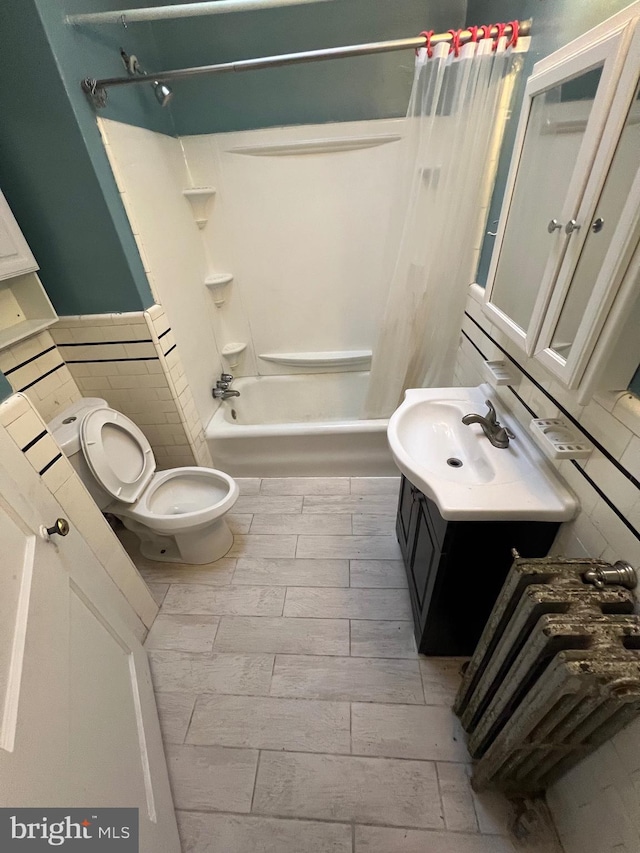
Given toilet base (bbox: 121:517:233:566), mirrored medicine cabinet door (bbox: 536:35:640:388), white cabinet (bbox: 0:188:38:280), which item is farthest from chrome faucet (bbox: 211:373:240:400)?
mirrored medicine cabinet door (bbox: 536:35:640:388)

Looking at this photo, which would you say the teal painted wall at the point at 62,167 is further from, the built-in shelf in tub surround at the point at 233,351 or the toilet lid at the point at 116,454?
the built-in shelf in tub surround at the point at 233,351

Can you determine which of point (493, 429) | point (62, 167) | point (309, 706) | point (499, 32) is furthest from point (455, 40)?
point (309, 706)

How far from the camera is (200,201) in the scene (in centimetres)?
206

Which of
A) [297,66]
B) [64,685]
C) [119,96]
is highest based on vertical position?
[297,66]

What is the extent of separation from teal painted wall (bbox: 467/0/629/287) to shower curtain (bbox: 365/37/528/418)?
0.16ft

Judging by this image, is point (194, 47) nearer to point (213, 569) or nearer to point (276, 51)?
point (276, 51)

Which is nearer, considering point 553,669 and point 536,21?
point 553,669

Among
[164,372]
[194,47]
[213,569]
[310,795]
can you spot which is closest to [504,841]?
[310,795]

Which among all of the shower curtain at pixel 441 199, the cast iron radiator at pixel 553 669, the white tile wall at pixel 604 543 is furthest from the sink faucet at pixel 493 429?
the shower curtain at pixel 441 199

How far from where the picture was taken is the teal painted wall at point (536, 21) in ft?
2.80

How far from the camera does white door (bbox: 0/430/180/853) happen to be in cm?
60

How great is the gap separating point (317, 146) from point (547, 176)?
1403mm

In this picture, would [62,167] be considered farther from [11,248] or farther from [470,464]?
[470,464]

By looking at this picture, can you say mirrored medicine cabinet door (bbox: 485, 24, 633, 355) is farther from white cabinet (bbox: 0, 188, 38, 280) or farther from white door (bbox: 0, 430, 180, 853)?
white cabinet (bbox: 0, 188, 38, 280)
